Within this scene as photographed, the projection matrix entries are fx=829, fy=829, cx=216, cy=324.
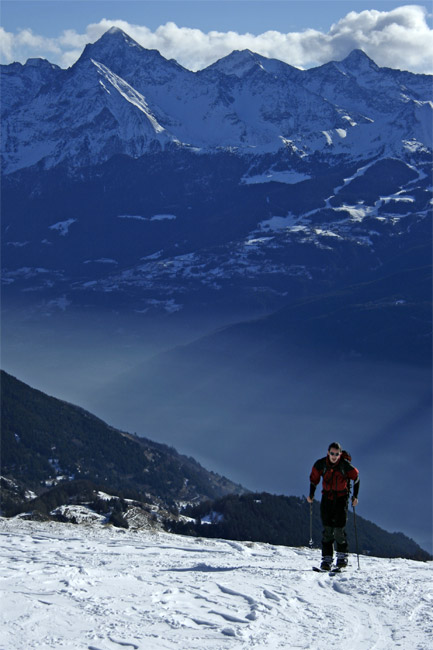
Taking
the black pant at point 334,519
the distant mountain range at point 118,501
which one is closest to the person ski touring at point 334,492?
the black pant at point 334,519

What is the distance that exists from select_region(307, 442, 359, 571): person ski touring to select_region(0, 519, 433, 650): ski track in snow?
1103 millimetres

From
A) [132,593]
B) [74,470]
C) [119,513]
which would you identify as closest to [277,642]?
[132,593]

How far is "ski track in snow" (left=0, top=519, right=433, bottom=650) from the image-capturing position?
842 inches

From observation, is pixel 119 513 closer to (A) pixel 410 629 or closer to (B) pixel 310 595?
(B) pixel 310 595

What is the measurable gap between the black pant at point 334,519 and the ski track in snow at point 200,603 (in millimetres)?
1211

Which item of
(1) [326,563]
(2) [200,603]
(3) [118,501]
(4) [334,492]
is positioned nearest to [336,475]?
(4) [334,492]

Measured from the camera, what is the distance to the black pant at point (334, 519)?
2850 cm

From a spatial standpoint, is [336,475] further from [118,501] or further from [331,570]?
[118,501]

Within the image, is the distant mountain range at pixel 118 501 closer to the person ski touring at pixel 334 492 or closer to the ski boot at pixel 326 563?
the ski boot at pixel 326 563

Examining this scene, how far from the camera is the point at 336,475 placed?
90.7 ft

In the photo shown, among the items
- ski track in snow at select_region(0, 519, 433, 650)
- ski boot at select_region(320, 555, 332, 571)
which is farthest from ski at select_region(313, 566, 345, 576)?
ski track in snow at select_region(0, 519, 433, 650)

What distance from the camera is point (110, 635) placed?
69.9ft

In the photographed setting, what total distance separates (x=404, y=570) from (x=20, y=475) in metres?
135

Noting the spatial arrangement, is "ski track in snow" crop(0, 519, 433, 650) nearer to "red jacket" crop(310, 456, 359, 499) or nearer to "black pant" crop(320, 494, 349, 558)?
"black pant" crop(320, 494, 349, 558)
